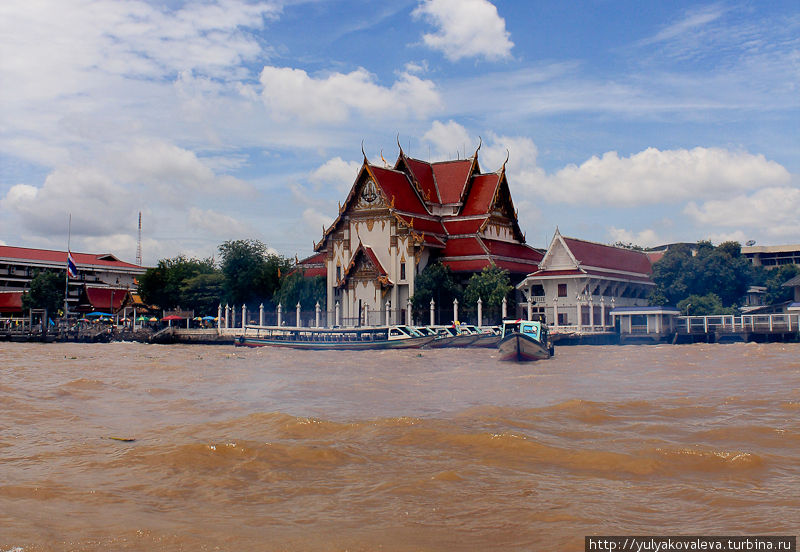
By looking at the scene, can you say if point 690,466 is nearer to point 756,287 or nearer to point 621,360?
point 621,360

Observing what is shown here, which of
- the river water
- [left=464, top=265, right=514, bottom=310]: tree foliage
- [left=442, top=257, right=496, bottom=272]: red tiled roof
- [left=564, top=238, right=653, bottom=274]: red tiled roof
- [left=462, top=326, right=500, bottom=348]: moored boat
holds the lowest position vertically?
the river water

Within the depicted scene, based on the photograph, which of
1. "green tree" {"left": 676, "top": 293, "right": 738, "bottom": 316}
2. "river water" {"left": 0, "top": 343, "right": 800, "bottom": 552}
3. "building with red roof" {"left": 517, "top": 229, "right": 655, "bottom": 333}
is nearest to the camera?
"river water" {"left": 0, "top": 343, "right": 800, "bottom": 552}

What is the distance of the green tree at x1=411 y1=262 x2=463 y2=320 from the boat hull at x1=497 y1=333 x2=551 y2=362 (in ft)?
53.1

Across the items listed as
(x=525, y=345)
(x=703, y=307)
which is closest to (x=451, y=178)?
(x=703, y=307)

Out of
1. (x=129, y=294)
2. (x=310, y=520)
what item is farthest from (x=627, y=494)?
(x=129, y=294)

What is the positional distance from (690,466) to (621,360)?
57.9 ft

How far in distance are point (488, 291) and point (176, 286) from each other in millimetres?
28890

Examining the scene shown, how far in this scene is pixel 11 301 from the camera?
66375mm

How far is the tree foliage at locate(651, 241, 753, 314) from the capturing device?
42062 millimetres

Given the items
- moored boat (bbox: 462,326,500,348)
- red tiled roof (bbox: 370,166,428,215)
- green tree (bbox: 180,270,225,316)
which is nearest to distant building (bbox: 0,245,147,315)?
green tree (bbox: 180,270,225,316)

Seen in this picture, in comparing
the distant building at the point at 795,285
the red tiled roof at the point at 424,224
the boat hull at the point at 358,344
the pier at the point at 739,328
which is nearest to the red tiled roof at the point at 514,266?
the red tiled roof at the point at 424,224

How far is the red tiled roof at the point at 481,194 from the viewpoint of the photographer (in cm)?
4778

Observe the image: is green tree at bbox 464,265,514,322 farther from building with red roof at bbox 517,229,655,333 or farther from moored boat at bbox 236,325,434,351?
moored boat at bbox 236,325,434,351

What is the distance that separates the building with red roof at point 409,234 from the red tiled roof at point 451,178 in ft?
0.23
